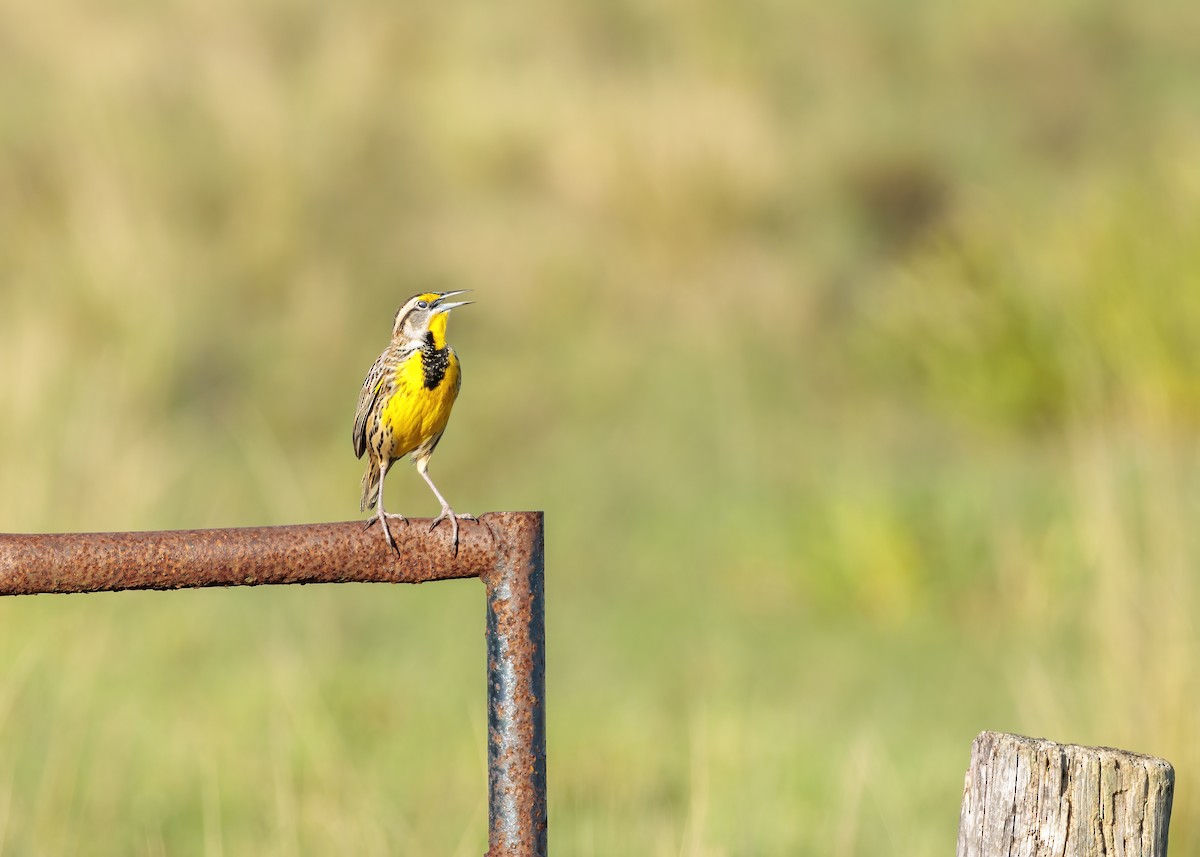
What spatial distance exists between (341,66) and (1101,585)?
826 cm

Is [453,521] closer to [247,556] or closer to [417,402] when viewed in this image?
[247,556]

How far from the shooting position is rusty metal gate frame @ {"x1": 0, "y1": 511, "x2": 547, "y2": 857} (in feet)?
4.68

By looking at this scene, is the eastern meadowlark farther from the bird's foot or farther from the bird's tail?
the bird's foot

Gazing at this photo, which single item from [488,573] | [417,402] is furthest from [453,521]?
[417,402]

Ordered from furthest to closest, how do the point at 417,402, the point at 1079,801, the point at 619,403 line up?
the point at 619,403 < the point at 417,402 < the point at 1079,801

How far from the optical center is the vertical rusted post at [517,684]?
1.52 metres

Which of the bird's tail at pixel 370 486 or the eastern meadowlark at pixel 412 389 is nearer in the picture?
the eastern meadowlark at pixel 412 389

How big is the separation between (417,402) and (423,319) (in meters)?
0.11

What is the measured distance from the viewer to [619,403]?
732cm

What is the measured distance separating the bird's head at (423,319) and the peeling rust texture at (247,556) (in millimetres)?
373

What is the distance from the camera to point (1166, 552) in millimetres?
3553

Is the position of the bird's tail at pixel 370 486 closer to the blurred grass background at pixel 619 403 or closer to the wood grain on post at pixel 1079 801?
the wood grain on post at pixel 1079 801

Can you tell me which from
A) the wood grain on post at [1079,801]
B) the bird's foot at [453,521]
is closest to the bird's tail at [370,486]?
the bird's foot at [453,521]

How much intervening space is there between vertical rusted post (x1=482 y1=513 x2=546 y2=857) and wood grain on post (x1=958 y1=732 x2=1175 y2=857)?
0.44 meters
